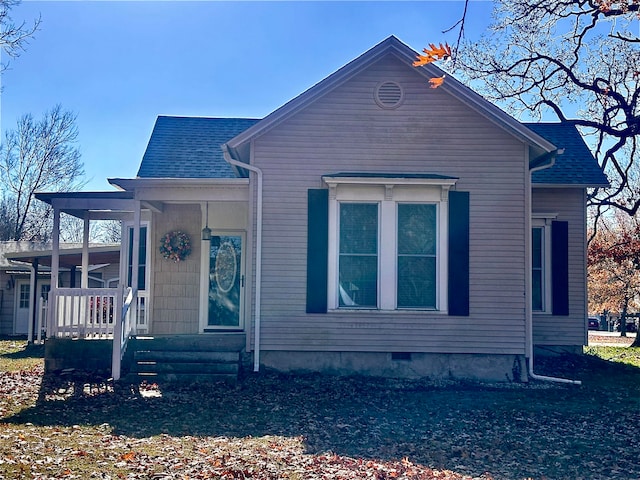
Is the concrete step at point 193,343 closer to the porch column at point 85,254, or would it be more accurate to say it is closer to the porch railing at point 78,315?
the porch railing at point 78,315

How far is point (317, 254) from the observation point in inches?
398

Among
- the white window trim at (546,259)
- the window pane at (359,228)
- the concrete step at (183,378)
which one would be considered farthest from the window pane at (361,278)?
the white window trim at (546,259)

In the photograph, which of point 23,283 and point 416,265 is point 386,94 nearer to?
point 416,265

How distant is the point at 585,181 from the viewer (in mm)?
12656

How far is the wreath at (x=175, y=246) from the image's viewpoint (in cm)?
1199

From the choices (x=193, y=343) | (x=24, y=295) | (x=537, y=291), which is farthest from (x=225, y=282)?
(x=24, y=295)

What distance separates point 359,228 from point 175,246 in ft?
12.7

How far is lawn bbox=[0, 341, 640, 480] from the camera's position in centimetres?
579

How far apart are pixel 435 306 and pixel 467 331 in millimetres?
659

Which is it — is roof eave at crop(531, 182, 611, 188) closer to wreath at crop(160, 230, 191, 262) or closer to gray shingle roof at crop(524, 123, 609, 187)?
gray shingle roof at crop(524, 123, 609, 187)

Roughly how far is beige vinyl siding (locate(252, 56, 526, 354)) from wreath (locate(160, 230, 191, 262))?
2.52m

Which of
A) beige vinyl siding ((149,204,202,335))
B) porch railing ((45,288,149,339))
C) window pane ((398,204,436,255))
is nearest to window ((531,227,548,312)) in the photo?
window pane ((398,204,436,255))

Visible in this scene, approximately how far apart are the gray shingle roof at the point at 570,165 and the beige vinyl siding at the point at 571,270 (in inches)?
9.3

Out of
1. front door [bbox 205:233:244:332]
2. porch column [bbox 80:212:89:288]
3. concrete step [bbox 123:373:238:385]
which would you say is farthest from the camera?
front door [bbox 205:233:244:332]
